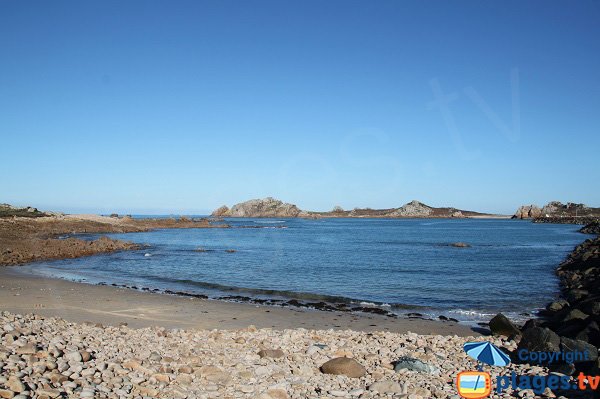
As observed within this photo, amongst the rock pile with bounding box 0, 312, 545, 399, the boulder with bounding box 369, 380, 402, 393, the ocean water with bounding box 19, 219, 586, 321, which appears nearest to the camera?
the rock pile with bounding box 0, 312, 545, 399

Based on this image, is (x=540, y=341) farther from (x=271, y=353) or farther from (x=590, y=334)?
(x=271, y=353)

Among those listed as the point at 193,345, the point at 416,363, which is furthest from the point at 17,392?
the point at 416,363

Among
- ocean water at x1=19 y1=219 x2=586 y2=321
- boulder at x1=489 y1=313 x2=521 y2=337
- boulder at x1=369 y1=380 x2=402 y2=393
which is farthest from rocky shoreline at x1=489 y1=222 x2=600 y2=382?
boulder at x1=369 y1=380 x2=402 y2=393

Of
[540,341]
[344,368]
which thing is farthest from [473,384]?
[540,341]

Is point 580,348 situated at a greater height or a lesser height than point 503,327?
greater

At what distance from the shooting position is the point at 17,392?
623 centimetres

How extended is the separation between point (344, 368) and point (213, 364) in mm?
2703

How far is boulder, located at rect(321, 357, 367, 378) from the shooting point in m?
8.80

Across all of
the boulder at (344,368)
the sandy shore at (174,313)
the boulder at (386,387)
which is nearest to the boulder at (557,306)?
the sandy shore at (174,313)

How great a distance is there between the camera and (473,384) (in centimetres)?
833

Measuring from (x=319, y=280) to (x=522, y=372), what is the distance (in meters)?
18.2

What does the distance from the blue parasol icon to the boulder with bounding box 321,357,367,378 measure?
8.68 ft

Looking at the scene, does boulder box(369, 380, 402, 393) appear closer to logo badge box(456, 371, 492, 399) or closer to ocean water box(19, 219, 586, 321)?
logo badge box(456, 371, 492, 399)

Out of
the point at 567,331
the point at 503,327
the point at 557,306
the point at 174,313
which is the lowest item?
the point at 174,313
